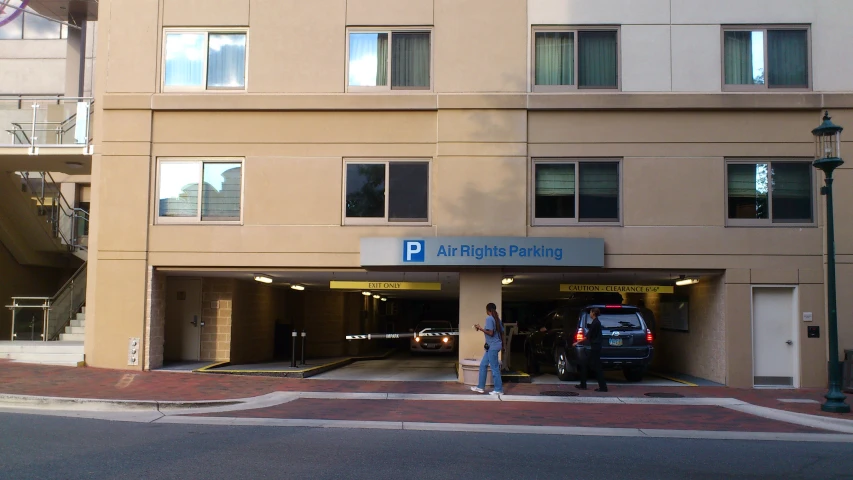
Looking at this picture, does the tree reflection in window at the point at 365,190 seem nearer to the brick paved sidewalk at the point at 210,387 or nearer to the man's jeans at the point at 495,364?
the brick paved sidewalk at the point at 210,387

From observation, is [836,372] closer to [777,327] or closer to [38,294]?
[777,327]

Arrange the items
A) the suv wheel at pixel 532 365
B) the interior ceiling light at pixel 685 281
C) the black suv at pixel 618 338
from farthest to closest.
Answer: the suv wheel at pixel 532 365 < the interior ceiling light at pixel 685 281 < the black suv at pixel 618 338

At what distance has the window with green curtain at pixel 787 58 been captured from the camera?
16.7 metres

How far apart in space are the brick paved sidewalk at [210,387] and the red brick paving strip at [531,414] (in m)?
1.18

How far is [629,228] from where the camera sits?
1644cm

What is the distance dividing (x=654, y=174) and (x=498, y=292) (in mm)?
4194

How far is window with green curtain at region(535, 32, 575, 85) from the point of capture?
16875 mm

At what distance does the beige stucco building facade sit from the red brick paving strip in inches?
126

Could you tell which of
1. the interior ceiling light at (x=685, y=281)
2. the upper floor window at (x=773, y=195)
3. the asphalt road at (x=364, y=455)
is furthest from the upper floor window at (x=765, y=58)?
the asphalt road at (x=364, y=455)

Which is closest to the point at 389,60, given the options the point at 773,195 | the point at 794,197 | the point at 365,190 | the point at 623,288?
the point at 365,190

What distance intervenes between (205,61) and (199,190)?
9.44ft

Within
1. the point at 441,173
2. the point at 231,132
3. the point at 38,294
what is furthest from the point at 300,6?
the point at 38,294

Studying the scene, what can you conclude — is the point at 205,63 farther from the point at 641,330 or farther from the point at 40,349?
the point at 641,330

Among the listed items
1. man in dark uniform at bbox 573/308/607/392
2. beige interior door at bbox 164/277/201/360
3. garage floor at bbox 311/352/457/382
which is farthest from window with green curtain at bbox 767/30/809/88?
beige interior door at bbox 164/277/201/360
